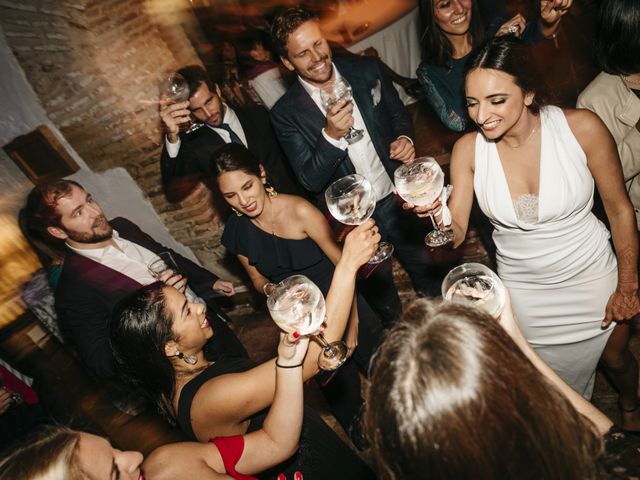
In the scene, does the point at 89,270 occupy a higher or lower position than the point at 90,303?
higher

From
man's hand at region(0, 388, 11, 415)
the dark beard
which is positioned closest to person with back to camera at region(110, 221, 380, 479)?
the dark beard

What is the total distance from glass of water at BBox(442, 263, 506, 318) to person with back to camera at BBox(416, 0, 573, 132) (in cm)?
155

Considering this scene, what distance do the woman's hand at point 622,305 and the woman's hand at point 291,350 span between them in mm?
1565

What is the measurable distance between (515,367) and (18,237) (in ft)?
15.8

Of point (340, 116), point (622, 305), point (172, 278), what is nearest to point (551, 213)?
point (622, 305)

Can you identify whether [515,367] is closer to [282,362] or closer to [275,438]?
[282,362]

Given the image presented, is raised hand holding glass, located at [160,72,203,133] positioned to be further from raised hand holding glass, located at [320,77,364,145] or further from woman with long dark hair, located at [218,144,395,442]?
raised hand holding glass, located at [320,77,364,145]

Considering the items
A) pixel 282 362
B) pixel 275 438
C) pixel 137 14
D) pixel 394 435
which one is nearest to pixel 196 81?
pixel 137 14

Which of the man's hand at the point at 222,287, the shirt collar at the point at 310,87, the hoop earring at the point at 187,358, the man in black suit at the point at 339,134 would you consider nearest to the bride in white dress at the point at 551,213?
the man in black suit at the point at 339,134

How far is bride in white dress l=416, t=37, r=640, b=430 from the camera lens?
1761mm

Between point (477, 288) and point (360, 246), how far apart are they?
0.52 metres

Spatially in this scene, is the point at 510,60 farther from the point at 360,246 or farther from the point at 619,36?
the point at 360,246

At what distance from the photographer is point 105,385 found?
452 centimetres

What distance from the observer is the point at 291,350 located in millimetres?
1470
